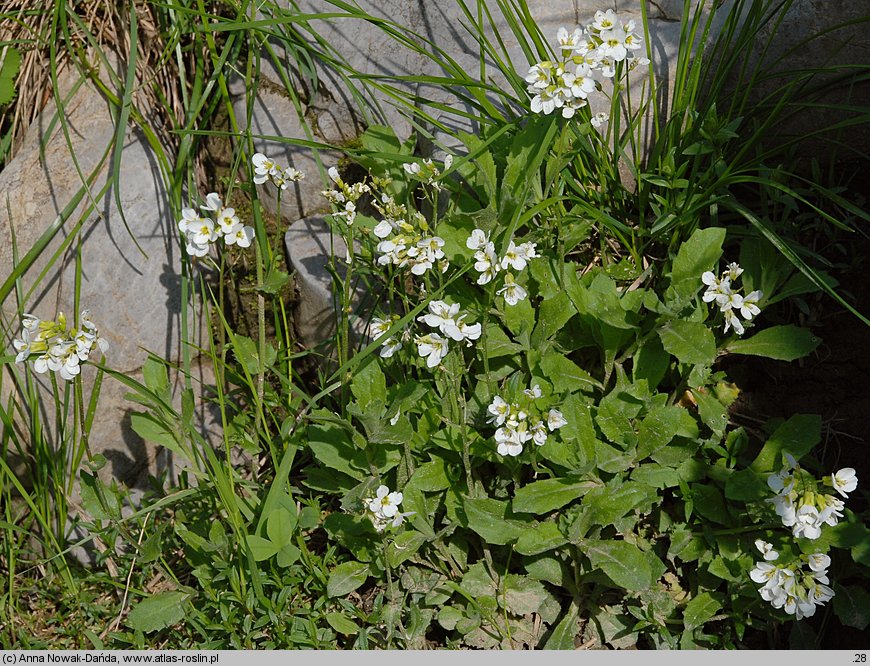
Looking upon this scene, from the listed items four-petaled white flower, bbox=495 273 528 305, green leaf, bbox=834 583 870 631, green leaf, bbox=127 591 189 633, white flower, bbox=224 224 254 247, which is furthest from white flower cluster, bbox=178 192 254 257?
green leaf, bbox=834 583 870 631

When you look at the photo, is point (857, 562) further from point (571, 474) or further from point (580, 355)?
point (580, 355)

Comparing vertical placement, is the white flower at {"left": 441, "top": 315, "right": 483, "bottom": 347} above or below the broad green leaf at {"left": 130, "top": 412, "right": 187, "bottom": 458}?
above

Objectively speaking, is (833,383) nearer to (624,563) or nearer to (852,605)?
(852,605)

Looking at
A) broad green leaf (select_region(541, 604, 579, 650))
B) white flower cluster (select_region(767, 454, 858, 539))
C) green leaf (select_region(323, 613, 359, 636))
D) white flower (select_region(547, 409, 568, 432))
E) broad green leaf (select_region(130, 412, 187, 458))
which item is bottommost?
broad green leaf (select_region(541, 604, 579, 650))

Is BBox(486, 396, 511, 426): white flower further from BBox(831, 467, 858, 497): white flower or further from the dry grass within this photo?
the dry grass

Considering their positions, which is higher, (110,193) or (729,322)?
(110,193)
